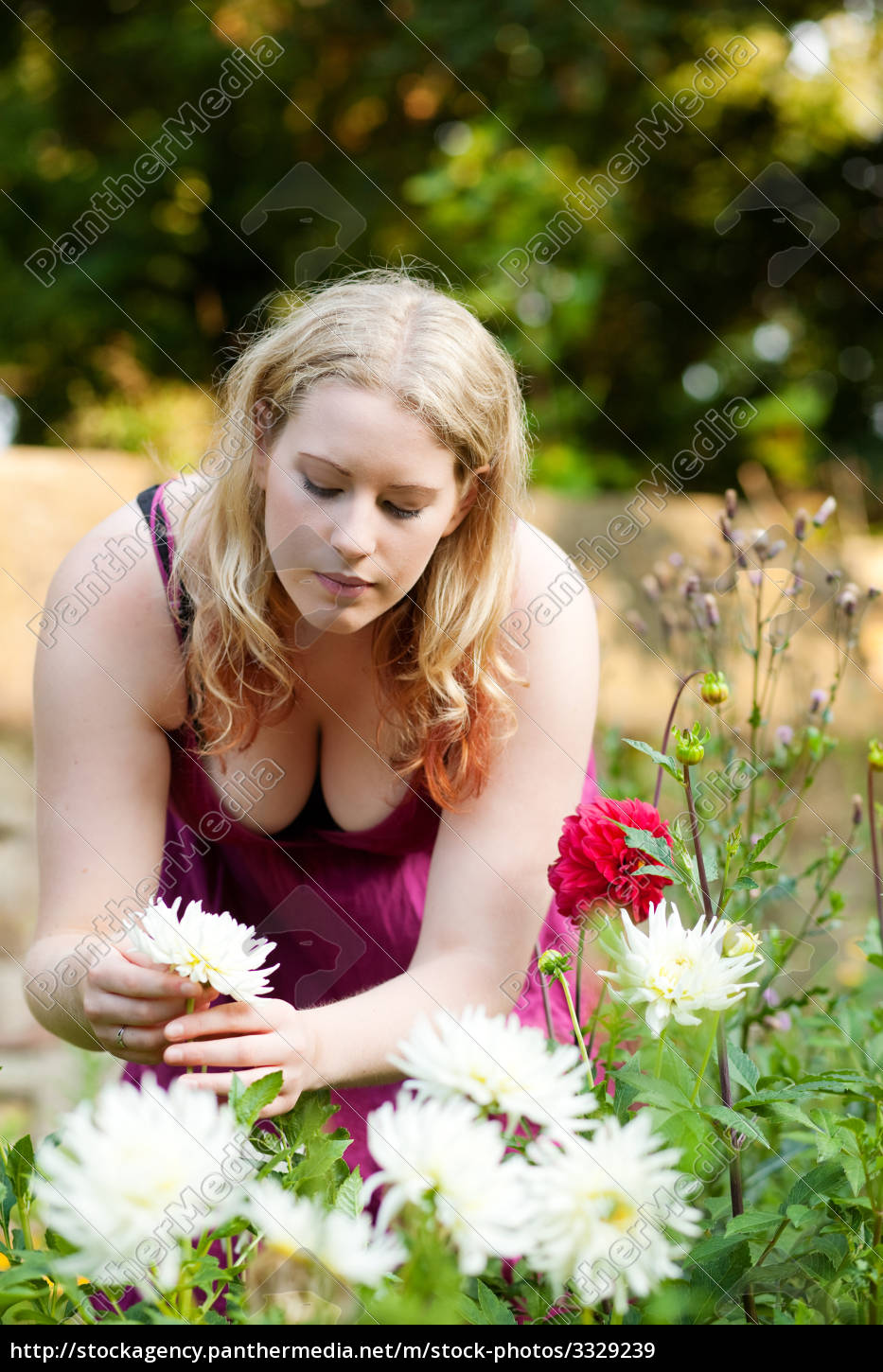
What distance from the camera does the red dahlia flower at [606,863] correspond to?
2.38 ft

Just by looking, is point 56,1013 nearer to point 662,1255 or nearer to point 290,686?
point 290,686

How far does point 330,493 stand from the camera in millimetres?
988

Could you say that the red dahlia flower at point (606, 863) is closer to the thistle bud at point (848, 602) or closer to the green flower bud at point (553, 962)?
the green flower bud at point (553, 962)

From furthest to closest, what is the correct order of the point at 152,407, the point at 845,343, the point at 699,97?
1. the point at 152,407
2. the point at 845,343
3. the point at 699,97

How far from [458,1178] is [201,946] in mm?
207

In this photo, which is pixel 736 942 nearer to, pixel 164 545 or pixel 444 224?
pixel 164 545

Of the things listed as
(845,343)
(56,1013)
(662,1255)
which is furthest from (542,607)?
(845,343)

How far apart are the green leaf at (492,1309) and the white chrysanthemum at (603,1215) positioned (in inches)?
3.8

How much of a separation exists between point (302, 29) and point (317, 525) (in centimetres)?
374

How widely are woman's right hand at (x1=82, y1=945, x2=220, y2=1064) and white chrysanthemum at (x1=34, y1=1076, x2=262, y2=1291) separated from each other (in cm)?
21

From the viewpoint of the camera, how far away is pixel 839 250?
175 inches

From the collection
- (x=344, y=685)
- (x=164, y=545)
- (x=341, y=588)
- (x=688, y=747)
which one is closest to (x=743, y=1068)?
(x=688, y=747)

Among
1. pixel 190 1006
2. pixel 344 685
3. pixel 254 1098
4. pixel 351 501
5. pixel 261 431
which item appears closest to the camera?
pixel 254 1098

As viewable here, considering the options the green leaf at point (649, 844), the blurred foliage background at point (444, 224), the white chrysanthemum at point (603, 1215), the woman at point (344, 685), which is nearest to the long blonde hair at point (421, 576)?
the woman at point (344, 685)
